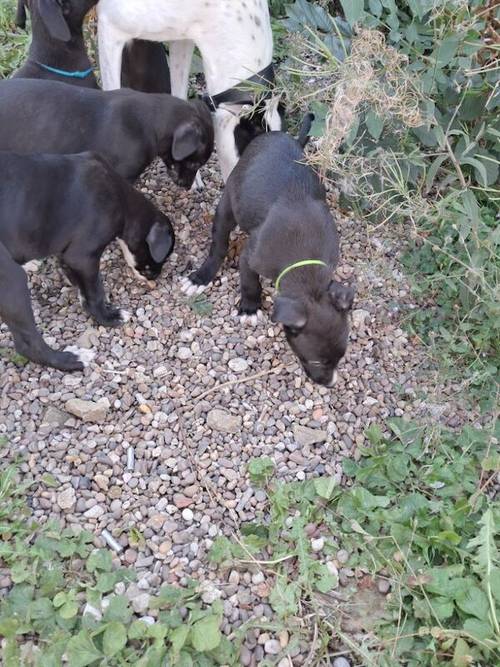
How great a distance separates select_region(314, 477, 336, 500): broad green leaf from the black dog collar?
2440 millimetres

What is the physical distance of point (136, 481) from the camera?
3789mm

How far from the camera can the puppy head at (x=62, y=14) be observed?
503 centimetres

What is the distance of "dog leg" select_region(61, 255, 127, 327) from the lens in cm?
434

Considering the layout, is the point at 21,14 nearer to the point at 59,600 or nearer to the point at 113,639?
the point at 59,600

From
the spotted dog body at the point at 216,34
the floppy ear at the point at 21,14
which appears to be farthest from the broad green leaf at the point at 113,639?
the floppy ear at the point at 21,14

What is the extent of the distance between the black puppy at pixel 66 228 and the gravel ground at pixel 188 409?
0.73 feet

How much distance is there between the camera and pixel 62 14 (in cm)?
512

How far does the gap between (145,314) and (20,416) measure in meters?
0.99

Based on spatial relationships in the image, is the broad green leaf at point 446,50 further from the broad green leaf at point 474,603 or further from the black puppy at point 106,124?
the broad green leaf at point 474,603

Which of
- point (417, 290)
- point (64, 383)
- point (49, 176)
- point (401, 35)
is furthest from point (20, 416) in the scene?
point (401, 35)

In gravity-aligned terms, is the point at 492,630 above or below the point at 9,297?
below

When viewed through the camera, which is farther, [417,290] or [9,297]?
[417,290]

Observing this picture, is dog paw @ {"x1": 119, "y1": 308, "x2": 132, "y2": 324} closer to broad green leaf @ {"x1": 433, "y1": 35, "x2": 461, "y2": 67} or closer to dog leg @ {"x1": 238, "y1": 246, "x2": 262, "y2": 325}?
dog leg @ {"x1": 238, "y1": 246, "x2": 262, "y2": 325}

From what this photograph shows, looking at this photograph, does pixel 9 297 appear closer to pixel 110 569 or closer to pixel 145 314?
pixel 145 314
